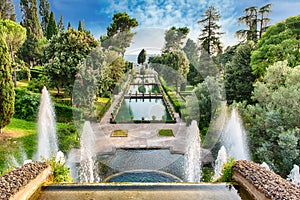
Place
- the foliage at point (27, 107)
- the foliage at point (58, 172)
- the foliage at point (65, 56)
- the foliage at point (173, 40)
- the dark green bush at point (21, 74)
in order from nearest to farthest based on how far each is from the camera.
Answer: the foliage at point (58, 172) → the foliage at point (27, 107) → the foliage at point (65, 56) → the dark green bush at point (21, 74) → the foliage at point (173, 40)

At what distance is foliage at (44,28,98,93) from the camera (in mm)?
12094

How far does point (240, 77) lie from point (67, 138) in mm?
9451

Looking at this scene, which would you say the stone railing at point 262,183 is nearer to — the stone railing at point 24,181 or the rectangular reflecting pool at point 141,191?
the rectangular reflecting pool at point 141,191

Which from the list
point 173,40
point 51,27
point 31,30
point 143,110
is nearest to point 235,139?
point 143,110

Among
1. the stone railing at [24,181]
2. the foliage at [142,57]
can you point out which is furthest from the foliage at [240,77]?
the foliage at [142,57]

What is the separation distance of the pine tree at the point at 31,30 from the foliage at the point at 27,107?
13.9 m

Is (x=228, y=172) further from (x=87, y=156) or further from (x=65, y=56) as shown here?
(x=65, y=56)

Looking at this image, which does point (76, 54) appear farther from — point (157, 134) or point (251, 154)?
point (251, 154)

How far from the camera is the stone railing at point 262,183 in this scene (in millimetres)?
3160

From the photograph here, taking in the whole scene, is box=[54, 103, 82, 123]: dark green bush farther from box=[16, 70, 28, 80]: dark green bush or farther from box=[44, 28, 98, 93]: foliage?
box=[16, 70, 28, 80]: dark green bush

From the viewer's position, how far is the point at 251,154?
7141 mm

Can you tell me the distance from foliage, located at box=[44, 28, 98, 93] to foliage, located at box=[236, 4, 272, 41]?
11802 mm

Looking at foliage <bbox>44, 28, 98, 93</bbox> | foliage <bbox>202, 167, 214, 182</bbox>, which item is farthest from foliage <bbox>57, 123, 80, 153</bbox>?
foliage <bbox>202, 167, 214, 182</bbox>

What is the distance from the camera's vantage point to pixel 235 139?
8.05 m
